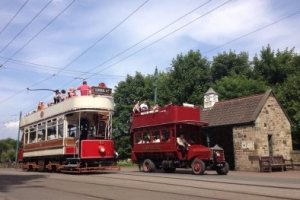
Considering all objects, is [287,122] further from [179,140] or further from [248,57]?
[248,57]

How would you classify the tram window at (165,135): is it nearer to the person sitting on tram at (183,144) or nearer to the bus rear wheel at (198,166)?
the person sitting on tram at (183,144)

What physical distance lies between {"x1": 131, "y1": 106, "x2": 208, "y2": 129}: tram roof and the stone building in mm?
4343

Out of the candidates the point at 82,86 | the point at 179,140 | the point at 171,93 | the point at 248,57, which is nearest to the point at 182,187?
the point at 179,140

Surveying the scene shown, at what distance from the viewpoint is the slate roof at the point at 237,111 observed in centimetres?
2306

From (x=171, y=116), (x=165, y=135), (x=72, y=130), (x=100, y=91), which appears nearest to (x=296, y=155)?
(x=165, y=135)

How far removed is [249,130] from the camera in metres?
22.6

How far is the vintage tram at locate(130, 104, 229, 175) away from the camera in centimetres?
1809

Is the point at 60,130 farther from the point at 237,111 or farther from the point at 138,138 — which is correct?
the point at 237,111

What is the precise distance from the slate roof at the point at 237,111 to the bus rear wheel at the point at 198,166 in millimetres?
6282

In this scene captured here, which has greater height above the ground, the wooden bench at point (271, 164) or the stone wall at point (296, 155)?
the stone wall at point (296, 155)

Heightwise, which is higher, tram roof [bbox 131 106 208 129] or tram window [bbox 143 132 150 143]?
tram roof [bbox 131 106 208 129]

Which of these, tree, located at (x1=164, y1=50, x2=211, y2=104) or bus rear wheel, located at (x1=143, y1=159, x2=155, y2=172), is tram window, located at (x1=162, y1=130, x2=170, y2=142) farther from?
tree, located at (x1=164, y1=50, x2=211, y2=104)

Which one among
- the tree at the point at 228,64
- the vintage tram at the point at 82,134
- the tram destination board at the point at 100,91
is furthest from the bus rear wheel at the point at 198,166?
the tree at the point at 228,64

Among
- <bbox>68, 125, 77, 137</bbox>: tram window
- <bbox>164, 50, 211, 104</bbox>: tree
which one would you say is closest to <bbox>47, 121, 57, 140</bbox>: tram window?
<bbox>68, 125, 77, 137</bbox>: tram window
